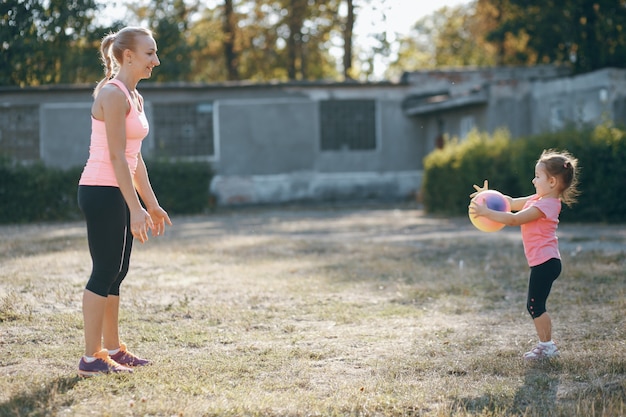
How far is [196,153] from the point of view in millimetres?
28141

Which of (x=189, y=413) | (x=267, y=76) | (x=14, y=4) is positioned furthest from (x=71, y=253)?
(x=267, y=76)

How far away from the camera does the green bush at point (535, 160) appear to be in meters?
16.3

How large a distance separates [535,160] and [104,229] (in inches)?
527

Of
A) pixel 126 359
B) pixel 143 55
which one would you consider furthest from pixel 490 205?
pixel 126 359

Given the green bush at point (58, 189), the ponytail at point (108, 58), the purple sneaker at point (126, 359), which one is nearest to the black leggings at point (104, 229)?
the purple sneaker at point (126, 359)

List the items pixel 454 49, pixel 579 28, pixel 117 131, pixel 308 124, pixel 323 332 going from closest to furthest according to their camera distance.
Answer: pixel 117 131 < pixel 323 332 < pixel 308 124 < pixel 579 28 < pixel 454 49

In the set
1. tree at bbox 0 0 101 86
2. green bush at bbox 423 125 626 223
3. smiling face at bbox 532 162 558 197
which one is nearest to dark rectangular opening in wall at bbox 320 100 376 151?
green bush at bbox 423 125 626 223

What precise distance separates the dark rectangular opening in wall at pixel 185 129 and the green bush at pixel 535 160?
9981 millimetres

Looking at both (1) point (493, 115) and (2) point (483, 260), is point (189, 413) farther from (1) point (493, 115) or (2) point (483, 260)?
(1) point (493, 115)

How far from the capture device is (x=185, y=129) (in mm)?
28062

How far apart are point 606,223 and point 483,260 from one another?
21.4 feet

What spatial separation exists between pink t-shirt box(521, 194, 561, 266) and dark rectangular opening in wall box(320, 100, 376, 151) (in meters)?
23.4

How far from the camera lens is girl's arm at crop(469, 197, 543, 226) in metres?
5.30

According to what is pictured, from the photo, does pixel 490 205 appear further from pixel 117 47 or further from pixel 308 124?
pixel 308 124
